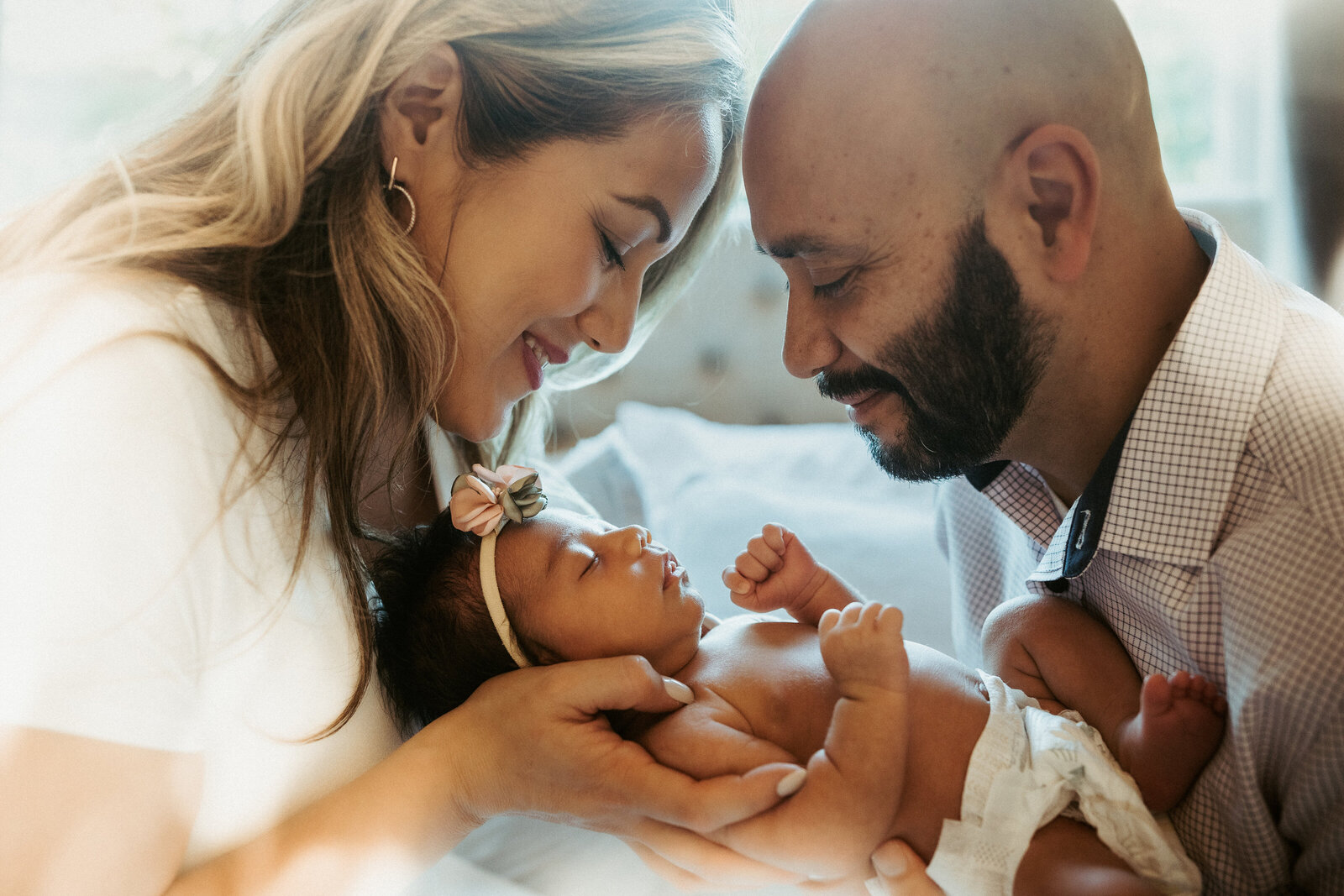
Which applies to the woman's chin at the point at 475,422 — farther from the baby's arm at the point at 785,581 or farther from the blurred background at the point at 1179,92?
the blurred background at the point at 1179,92

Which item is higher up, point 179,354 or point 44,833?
point 179,354

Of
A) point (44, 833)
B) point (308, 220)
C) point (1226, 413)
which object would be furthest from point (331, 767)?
point (1226, 413)

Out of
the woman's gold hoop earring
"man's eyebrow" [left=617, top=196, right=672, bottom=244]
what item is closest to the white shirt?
the woman's gold hoop earring

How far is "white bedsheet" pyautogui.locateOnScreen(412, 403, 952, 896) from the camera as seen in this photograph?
1.77m

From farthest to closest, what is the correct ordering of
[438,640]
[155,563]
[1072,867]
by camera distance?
1. [438,640]
2. [1072,867]
3. [155,563]

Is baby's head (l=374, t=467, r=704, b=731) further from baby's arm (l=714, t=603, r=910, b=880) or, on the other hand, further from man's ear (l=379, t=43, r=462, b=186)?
man's ear (l=379, t=43, r=462, b=186)

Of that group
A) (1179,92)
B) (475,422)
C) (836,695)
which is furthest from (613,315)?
(1179,92)

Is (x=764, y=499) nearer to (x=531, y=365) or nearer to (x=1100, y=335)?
(x=531, y=365)

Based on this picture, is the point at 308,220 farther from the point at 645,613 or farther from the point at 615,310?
the point at 645,613

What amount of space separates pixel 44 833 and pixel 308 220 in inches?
24.6

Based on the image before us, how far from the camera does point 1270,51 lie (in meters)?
1.61

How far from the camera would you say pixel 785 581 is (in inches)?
47.2

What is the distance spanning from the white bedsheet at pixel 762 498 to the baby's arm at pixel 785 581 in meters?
0.56

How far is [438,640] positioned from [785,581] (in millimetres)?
448
